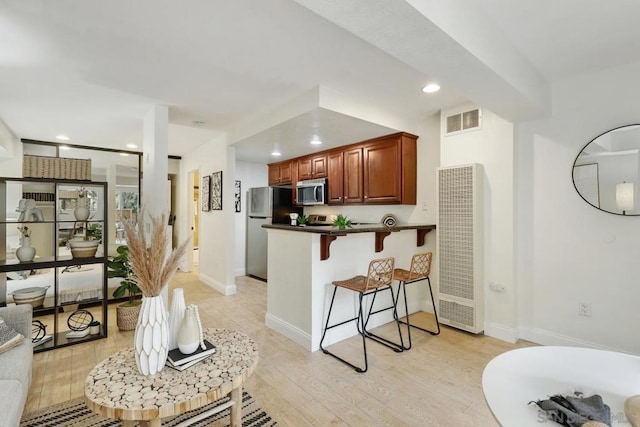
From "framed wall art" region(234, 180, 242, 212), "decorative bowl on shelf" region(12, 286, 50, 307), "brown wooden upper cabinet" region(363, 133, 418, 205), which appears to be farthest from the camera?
"framed wall art" region(234, 180, 242, 212)

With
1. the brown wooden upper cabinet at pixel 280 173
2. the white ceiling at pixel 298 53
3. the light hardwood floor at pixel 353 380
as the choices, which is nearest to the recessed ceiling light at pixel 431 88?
the white ceiling at pixel 298 53

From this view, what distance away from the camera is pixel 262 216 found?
17.7ft

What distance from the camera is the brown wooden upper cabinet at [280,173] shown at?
214 inches

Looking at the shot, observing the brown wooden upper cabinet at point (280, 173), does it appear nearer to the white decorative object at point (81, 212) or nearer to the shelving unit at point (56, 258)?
the shelving unit at point (56, 258)

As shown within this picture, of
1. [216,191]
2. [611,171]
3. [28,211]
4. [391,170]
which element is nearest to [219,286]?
[216,191]

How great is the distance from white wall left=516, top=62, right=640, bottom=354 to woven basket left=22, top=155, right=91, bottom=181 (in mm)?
4274

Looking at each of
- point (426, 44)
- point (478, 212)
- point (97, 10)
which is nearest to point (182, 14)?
point (97, 10)

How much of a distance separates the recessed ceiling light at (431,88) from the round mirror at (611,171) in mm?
1349

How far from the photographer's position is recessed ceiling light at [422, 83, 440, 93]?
2.75m

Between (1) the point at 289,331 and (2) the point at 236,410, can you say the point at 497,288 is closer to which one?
(1) the point at 289,331

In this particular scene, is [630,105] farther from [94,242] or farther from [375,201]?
[94,242]

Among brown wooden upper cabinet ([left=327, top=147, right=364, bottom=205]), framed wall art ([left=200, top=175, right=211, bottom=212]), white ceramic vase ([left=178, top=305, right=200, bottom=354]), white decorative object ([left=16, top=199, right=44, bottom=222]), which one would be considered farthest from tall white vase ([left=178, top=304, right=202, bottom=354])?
framed wall art ([left=200, top=175, right=211, bottom=212])

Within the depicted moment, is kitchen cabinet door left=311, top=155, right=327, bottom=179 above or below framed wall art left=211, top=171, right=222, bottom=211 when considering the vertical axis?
above

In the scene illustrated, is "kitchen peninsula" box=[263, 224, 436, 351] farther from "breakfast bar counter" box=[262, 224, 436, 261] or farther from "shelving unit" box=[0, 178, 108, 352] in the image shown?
"shelving unit" box=[0, 178, 108, 352]
